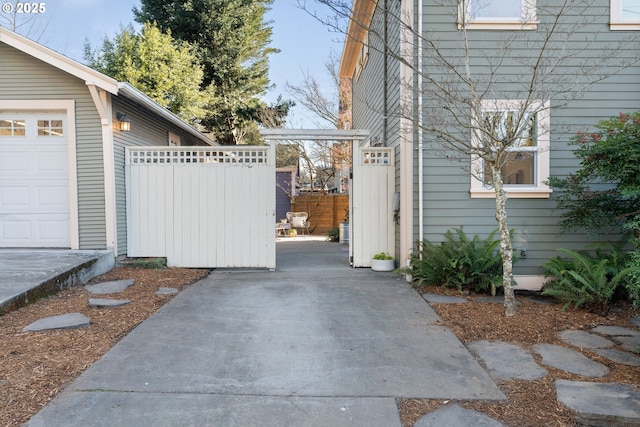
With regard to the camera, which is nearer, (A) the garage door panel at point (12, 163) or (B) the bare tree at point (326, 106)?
(A) the garage door panel at point (12, 163)

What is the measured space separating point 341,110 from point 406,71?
1159cm

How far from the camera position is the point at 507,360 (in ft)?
10.3

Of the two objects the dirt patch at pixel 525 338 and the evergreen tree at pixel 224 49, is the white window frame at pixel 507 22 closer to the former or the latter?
the dirt patch at pixel 525 338

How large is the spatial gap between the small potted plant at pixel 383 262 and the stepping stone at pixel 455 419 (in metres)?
4.12

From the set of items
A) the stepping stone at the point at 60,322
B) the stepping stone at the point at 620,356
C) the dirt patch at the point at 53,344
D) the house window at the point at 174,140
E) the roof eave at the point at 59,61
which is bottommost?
the stepping stone at the point at 620,356

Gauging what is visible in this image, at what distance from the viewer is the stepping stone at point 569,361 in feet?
9.63

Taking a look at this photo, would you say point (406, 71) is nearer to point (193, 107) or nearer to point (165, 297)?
point (165, 297)

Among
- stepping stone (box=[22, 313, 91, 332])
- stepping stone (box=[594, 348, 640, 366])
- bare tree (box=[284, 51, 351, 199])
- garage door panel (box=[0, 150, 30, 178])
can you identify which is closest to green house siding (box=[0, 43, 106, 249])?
garage door panel (box=[0, 150, 30, 178])

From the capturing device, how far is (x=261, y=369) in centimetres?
293

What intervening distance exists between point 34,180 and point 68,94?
151cm

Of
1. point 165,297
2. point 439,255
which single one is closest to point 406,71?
point 439,255

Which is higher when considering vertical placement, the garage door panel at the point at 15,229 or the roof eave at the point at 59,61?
the roof eave at the point at 59,61
